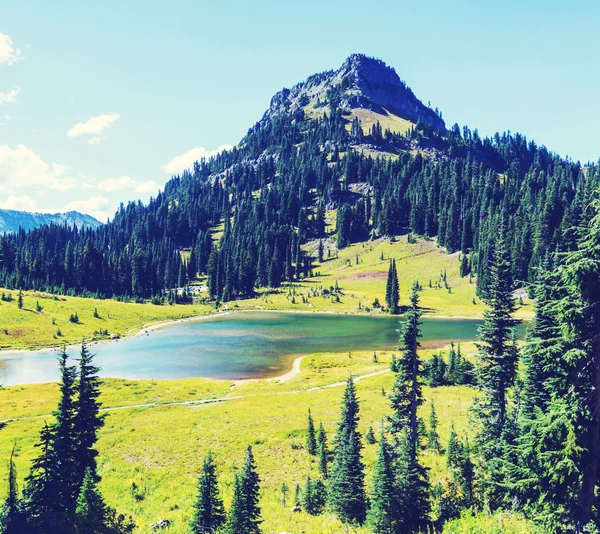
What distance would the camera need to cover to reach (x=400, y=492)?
68.9 ft

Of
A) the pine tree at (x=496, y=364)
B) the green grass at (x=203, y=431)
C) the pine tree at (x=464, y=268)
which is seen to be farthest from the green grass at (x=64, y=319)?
the pine tree at (x=464, y=268)

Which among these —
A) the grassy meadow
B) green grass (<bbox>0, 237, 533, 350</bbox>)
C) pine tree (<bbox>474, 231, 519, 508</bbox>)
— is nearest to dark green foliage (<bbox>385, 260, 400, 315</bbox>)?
green grass (<bbox>0, 237, 533, 350</bbox>)

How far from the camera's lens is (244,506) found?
64.6 ft

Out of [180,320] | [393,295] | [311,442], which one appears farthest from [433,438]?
[180,320]

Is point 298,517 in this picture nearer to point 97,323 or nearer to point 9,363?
point 9,363

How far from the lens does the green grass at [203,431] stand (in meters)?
27.2

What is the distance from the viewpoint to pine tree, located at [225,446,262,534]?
19.0 m

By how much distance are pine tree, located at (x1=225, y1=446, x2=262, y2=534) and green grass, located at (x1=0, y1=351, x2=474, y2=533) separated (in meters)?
2.71

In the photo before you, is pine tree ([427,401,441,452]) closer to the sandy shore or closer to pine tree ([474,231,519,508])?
pine tree ([474,231,519,508])

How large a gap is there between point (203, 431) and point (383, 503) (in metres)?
26.9

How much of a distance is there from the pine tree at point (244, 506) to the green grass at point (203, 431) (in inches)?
107

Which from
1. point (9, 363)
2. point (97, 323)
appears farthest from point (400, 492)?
point (97, 323)

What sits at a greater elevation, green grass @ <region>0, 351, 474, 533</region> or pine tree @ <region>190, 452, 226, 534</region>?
pine tree @ <region>190, 452, 226, 534</region>

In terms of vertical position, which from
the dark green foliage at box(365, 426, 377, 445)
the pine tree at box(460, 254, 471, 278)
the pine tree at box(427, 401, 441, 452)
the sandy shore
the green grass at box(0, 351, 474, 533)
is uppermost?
the pine tree at box(460, 254, 471, 278)
